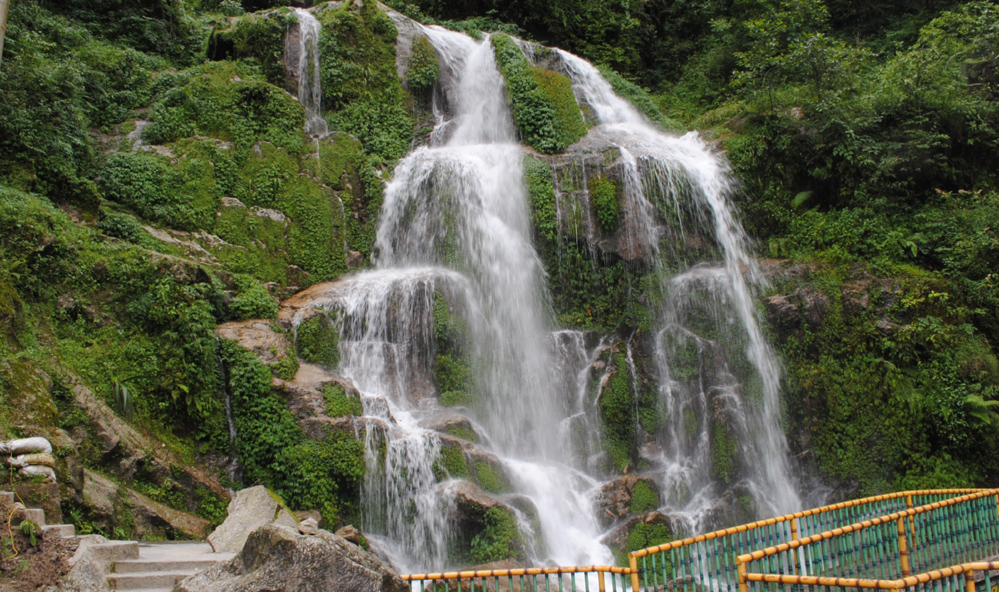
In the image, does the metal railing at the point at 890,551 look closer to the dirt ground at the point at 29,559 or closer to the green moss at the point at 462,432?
the green moss at the point at 462,432

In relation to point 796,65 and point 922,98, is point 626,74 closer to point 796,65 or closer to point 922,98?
point 796,65

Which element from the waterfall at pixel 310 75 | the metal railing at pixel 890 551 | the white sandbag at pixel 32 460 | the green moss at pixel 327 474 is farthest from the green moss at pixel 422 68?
the metal railing at pixel 890 551

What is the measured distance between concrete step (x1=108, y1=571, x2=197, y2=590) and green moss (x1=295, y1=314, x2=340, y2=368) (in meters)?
5.31

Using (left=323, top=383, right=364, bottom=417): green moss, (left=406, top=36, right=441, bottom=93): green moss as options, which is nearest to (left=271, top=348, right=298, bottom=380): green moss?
(left=323, top=383, right=364, bottom=417): green moss

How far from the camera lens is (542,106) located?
1566cm

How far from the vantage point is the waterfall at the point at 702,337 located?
10984 mm

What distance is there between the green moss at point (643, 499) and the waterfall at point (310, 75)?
456 inches

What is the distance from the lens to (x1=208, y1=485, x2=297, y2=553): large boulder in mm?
6531

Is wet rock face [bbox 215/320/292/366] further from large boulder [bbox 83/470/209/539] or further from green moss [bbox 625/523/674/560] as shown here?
green moss [bbox 625/523/674/560]

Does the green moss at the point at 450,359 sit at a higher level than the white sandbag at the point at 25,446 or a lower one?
higher

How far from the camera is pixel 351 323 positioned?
1132cm

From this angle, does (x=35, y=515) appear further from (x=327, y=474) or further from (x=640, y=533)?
(x=640, y=533)

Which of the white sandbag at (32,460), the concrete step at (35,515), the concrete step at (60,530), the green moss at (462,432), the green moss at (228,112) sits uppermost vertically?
the green moss at (228,112)

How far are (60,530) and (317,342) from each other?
18.1 ft
